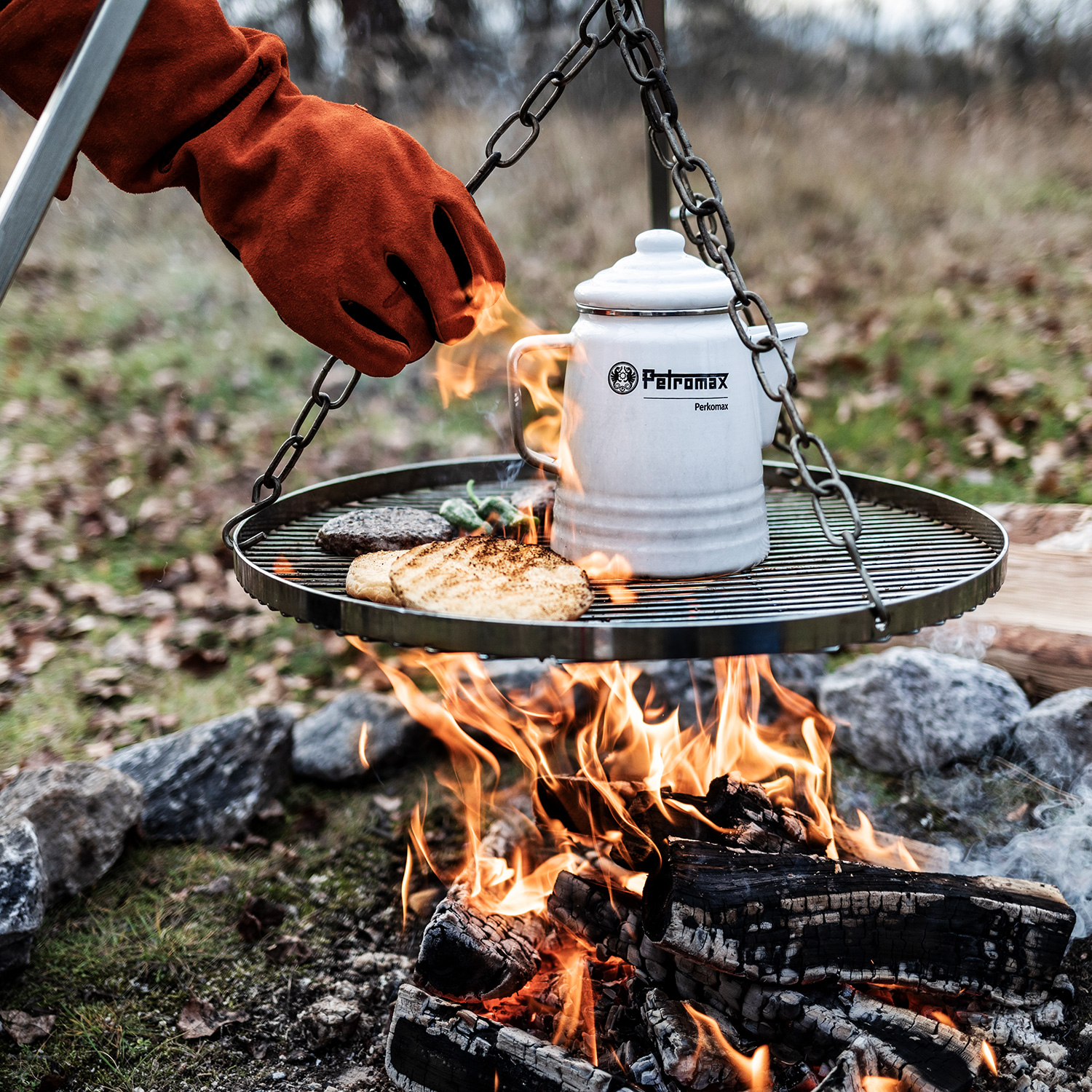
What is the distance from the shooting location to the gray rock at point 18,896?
2.06 meters

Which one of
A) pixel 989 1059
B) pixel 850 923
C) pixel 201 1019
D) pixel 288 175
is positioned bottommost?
pixel 201 1019

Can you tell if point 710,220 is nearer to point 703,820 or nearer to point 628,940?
point 703,820

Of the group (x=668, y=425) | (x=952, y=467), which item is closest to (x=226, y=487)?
(x=952, y=467)

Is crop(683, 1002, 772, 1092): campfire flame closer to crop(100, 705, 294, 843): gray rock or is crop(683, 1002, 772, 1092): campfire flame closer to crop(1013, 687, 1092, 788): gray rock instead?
crop(1013, 687, 1092, 788): gray rock

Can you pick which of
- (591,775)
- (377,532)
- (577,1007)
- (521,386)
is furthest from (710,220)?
(577,1007)

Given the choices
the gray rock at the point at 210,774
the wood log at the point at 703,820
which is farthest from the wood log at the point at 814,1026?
the gray rock at the point at 210,774

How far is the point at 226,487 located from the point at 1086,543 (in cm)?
364

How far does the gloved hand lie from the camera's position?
1.47m

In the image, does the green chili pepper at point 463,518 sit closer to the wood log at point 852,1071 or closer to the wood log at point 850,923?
the wood log at point 850,923

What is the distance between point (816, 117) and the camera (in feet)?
26.2

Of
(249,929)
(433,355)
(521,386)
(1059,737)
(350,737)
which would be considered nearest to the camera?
(521,386)

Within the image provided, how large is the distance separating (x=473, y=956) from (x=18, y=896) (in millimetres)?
956

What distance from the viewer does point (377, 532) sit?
1832 millimetres

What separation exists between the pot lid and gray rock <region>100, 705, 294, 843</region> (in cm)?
174
